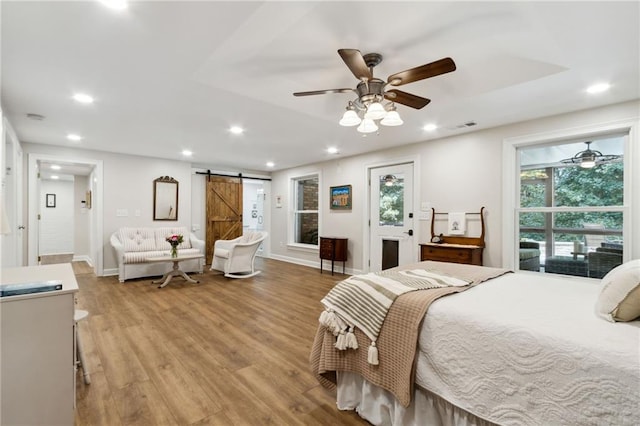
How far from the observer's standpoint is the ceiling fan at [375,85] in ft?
6.29

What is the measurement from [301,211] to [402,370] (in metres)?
5.93

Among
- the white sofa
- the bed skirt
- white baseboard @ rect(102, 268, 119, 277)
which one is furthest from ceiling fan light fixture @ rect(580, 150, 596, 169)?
white baseboard @ rect(102, 268, 119, 277)

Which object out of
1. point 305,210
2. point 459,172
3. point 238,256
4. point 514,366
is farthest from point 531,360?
point 305,210

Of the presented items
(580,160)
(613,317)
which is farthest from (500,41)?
(580,160)

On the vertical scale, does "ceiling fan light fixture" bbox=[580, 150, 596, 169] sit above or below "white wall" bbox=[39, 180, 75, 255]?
above

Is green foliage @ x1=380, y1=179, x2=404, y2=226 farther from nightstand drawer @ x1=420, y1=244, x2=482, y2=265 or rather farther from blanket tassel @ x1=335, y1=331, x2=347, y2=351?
blanket tassel @ x1=335, y1=331, x2=347, y2=351

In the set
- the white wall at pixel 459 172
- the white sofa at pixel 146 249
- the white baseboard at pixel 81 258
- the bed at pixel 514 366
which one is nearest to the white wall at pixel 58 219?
the white baseboard at pixel 81 258

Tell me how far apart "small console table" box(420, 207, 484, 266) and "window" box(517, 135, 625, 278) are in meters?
0.49

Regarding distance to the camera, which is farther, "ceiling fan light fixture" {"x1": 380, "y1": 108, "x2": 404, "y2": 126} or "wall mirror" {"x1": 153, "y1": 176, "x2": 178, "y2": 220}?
"wall mirror" {"x1": 153, "y1": 176, "x2": 178, "y2": 220}

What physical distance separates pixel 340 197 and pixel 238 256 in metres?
2.29

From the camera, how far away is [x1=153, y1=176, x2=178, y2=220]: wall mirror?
20.0ft

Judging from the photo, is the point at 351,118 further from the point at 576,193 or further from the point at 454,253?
the point at 576,193

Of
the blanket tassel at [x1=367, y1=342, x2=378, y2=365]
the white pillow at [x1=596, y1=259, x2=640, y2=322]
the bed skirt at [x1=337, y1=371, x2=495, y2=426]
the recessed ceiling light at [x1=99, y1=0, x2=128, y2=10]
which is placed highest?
the recessed ceiling light at [x1=99, y1=0, x2=128, y2=10]

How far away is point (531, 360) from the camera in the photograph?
115 cm
